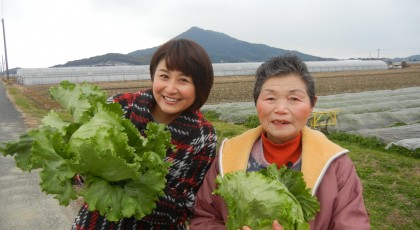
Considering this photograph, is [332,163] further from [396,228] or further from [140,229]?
[396,228]

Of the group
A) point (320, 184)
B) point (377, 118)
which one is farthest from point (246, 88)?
point (320, 184)

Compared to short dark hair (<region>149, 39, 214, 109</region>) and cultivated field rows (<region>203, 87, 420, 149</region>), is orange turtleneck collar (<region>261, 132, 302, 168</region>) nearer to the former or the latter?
short dark hair (<region>149, 39, 214, 109</region>)

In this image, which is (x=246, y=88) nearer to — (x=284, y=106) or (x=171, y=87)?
(x=171, y=87)

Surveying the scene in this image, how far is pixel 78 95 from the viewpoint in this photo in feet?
7.79

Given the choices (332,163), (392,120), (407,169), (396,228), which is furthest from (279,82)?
(392,120)

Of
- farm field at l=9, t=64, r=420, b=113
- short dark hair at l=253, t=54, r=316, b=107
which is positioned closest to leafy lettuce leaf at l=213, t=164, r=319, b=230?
short dark hair at l=253, t=54, r=316, b=107

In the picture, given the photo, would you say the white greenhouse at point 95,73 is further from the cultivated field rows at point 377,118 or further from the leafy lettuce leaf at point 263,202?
the leafy lettuce leaf at point 263,202

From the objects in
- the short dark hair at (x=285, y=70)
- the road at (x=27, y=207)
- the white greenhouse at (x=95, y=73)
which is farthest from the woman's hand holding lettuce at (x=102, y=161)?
the white greenhouse at (x=95, y=73)

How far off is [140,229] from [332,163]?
4.17ft

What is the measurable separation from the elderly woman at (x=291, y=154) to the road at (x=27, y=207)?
11.7ft

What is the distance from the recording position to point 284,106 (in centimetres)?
220

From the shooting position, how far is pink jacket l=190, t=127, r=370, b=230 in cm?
201

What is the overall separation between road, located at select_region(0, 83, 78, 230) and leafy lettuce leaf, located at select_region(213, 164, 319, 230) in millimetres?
3947

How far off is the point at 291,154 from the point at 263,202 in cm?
59
